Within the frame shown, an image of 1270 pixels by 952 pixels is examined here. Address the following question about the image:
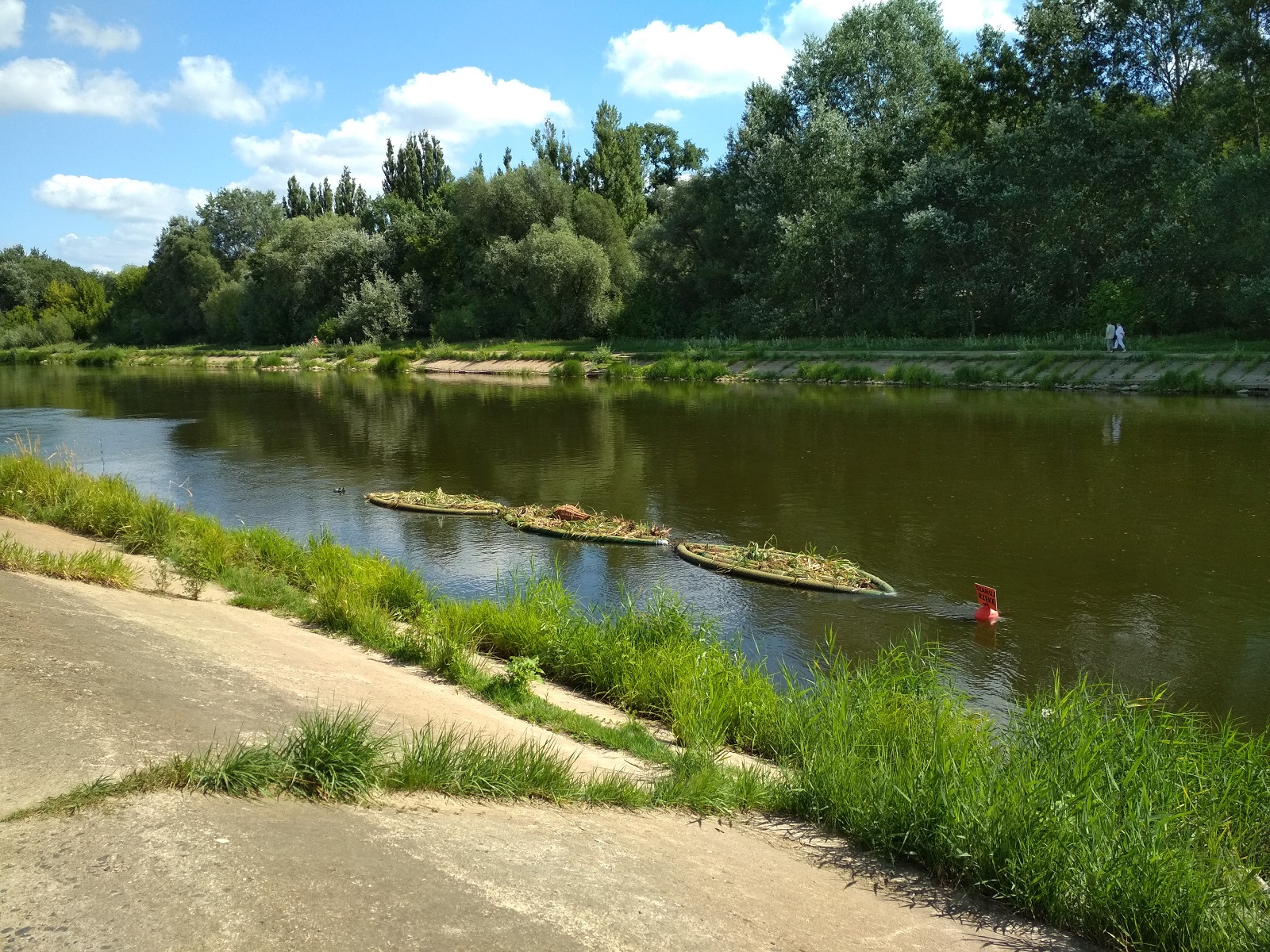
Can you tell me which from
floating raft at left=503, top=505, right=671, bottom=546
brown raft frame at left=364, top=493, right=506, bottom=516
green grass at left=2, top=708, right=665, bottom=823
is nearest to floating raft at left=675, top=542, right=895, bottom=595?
floating raft at left=503, top=505, right=671, bottom=546

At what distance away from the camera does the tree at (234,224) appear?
116875mm

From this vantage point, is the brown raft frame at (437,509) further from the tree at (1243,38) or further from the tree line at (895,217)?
the tree at (1243,38)

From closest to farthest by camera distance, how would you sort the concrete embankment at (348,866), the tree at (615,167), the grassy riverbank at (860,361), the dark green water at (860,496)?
1. the concrete embankment at (348,866)
2. the dark green water at (860,496)
3. the grassy riverbank at (860,361)
4. the tree at (615,167)

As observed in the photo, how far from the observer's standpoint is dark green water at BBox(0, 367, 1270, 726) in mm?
13742

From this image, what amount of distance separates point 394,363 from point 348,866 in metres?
71.1

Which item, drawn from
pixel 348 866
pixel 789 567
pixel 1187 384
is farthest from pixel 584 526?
pixel 1187 384

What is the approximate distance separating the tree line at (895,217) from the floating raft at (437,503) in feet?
112

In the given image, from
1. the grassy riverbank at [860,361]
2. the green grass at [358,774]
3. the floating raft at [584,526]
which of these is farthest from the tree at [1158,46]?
the green grass at [358,774]

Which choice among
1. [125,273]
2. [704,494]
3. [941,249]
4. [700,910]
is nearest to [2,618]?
[700,910]

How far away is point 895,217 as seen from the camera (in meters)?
56.4

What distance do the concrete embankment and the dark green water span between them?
19.9 feet

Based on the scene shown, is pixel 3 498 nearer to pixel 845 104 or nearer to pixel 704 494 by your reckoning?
pixel 704 494

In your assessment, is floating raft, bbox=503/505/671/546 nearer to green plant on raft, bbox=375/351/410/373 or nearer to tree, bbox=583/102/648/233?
green plant on raft, bbox=375/351/410/373

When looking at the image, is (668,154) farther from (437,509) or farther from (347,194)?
(437,509)
